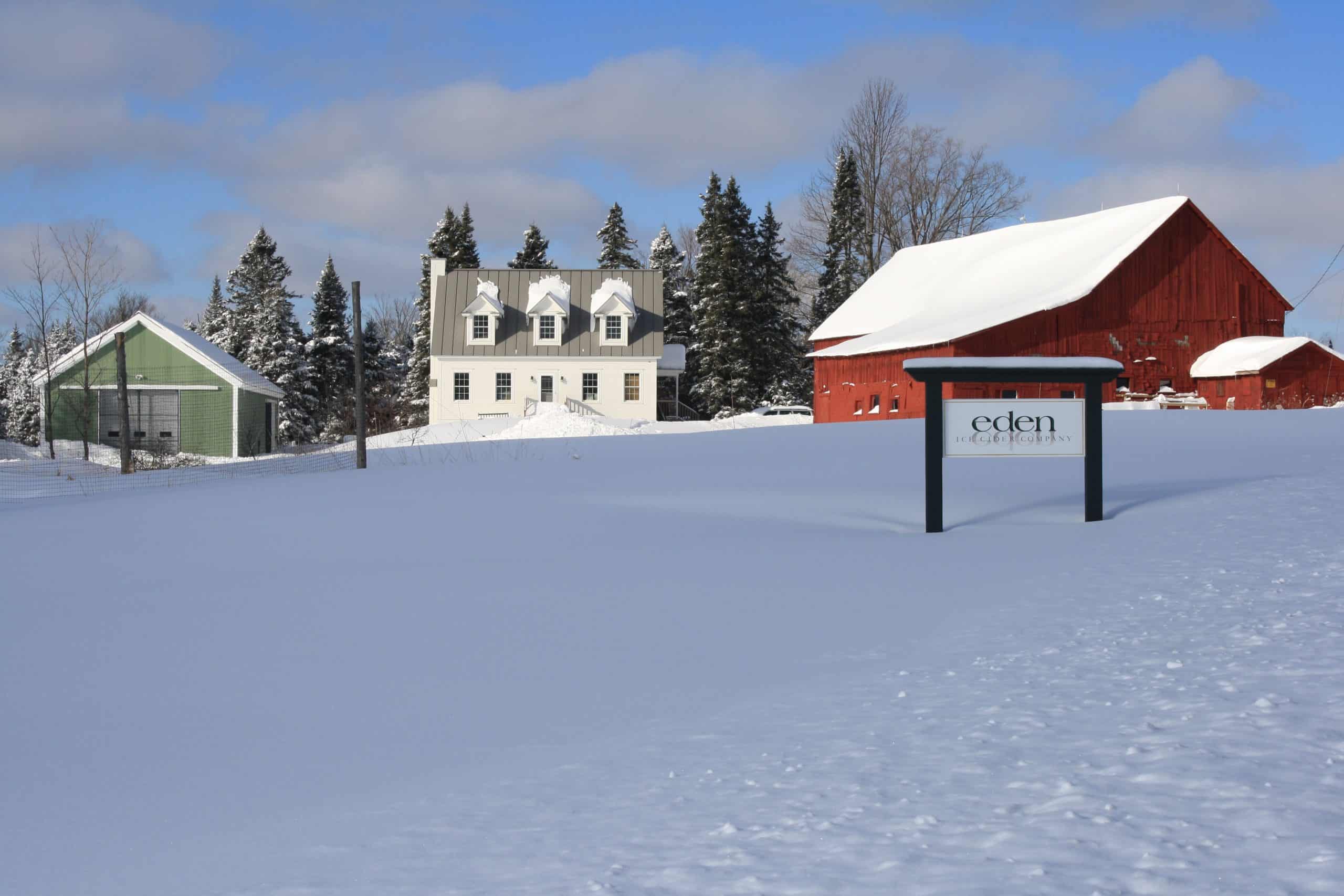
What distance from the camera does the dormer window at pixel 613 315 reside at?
169 feet

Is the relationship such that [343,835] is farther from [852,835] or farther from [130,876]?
[852,835]

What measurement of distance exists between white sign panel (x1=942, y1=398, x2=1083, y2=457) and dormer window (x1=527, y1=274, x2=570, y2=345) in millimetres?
41179

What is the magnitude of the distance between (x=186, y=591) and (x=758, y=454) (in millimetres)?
13117

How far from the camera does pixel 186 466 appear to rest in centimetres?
2908

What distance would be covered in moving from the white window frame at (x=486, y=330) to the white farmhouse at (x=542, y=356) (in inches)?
1.6

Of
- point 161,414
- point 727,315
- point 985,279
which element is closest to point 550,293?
point 727,315

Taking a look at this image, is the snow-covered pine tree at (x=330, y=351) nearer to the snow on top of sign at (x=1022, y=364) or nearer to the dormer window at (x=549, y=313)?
the dormer window at (x=549, y=313)

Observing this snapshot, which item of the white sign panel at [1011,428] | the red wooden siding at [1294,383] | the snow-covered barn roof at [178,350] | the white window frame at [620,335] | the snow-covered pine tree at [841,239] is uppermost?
the snow-covered pine tree at [841,239]

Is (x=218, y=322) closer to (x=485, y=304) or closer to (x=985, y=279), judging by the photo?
(x=485, y=304)

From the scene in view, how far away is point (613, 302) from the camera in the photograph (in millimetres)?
51406

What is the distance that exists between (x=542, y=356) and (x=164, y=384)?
1562cm

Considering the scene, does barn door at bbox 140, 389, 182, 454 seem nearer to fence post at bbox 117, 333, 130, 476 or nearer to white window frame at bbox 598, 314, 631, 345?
fence post at bbox 117, 333, 130, 476

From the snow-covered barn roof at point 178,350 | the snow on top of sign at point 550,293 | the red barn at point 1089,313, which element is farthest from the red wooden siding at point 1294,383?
the snow-covered barn roof at point 178,350

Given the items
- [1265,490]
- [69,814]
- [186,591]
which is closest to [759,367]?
[1265,490]
